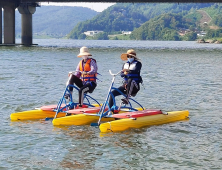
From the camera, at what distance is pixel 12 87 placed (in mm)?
28281

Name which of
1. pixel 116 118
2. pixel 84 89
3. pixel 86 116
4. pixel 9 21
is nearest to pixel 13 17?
pixel 9 21

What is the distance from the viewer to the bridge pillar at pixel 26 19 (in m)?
97.2

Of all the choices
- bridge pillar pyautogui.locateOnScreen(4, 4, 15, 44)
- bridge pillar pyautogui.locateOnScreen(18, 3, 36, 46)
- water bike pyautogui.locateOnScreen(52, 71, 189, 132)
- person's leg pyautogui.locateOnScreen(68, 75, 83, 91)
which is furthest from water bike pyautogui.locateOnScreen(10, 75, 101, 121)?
bridge pillar pyautogui.locateOnScreen(18, 3, 36, 46)

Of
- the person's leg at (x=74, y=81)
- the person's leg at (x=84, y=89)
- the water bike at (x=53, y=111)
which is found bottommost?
the water bike at (x=53, y=111)

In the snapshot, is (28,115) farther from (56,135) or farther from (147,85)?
(147,85)

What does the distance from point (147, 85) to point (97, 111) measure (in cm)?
1432

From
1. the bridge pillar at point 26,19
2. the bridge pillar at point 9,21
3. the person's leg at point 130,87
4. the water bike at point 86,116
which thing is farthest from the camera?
the bridge pillar at point 26,19

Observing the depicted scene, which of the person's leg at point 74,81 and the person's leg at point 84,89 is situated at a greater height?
the person's leg at point 74,81

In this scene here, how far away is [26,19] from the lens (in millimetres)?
99375

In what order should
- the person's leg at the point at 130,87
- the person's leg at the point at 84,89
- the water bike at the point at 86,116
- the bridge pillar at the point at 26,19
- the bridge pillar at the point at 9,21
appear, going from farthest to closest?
the bridge pillar at the point at 26,19
the bridge pillar at the point at 9,21
the person's leg at the point at 84,89
the person's leg at the point at 130,87
the water bike at the point at 86,116

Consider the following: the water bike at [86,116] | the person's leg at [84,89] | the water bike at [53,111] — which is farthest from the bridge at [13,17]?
the water bike at [86,116]

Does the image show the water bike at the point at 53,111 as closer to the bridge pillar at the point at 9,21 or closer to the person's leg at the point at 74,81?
the person's leg at the point at 74,81

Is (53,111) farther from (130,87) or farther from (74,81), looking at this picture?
(130,87)

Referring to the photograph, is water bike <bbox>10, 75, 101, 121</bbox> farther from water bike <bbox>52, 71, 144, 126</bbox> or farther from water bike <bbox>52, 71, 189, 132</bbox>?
water bike <bbox>52, 71, 189, 132</bbox>
